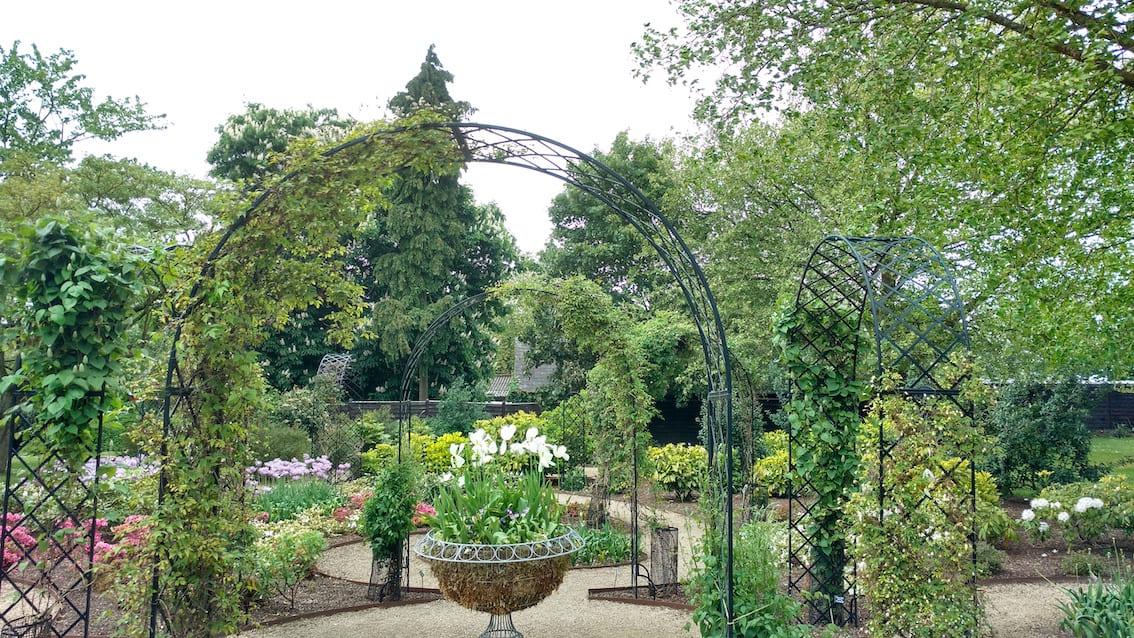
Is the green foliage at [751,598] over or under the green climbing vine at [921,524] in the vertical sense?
under

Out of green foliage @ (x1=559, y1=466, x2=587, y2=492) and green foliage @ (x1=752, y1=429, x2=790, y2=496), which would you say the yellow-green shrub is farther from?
green foliage @ (x1=559, y1=466, x2=587, y2=492)

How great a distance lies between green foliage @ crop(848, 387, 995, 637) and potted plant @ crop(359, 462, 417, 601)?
12.0 ft

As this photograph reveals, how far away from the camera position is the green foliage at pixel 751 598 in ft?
14.6

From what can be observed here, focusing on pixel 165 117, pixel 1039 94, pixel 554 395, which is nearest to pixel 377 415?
pixel 554 395

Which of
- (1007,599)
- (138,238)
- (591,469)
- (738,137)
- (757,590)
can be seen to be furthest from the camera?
(591,469)

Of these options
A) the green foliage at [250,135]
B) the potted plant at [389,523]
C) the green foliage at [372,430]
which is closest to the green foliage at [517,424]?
the green foliage at [372,430]

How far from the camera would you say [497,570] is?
436 centimetres

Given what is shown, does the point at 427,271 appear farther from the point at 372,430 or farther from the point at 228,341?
the point at 228,341

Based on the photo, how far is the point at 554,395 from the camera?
17.2 metres

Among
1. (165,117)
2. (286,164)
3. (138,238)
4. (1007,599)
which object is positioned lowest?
(1007,599)

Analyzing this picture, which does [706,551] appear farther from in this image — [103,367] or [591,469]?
[591,469]

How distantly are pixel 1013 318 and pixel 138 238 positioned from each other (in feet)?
27.9

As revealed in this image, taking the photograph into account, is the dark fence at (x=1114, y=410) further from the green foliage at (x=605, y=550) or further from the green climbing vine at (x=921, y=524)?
the green climbing vine at (x=921, y=524)

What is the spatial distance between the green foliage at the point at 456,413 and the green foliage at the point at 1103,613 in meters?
11.9
